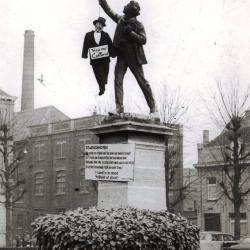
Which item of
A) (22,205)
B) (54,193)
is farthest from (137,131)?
(22,205)

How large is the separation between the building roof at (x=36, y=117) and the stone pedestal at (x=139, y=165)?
50.0 meters

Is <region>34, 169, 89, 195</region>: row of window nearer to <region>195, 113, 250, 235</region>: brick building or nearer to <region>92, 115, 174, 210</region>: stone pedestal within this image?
<region>195, 113, 250, 235</region>: brick building

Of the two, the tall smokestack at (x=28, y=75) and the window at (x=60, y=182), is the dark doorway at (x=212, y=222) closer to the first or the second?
the window at (x=60, y=182)

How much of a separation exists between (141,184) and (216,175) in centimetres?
3627

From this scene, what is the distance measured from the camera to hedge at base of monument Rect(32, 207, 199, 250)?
30.6 feet

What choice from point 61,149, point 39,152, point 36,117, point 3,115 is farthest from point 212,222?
point 36,117

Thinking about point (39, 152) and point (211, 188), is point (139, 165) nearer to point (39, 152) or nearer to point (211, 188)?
point (211, 188)

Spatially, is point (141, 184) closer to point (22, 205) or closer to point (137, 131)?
point (137, 131)

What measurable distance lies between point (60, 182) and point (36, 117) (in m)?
10.9

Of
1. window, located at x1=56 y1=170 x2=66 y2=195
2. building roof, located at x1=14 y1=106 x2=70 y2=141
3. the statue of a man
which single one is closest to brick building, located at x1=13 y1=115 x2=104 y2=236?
window, located at x1=56 y1=170 x2=66 y2=195

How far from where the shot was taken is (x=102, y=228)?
30.8ft

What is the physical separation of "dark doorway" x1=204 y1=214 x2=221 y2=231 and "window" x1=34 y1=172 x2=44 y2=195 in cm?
1682

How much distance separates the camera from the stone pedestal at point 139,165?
11.1 m

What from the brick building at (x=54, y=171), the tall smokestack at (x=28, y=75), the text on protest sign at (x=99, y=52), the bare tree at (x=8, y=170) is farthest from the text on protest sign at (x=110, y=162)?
the tall smokestack at (x=28, y=75)
